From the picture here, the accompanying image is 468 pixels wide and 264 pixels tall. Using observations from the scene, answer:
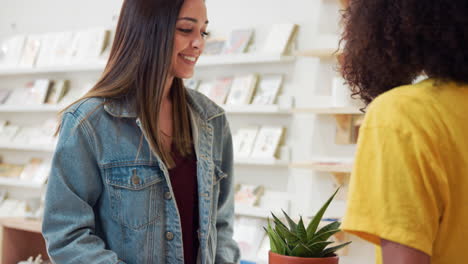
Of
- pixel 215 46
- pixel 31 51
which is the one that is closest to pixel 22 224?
pixel 215 46

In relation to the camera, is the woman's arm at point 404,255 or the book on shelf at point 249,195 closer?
the woman's arm at point 404,255

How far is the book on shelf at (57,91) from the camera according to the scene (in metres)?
4.96

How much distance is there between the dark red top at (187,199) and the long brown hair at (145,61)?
0.15 ft

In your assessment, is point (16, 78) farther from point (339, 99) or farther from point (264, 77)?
point (339, 99)

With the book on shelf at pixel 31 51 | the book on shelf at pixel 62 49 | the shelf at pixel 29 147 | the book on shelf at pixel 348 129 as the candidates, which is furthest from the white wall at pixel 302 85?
the book on shelf at pixel 31 51

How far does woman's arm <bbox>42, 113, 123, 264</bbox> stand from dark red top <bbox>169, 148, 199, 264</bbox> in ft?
0.72

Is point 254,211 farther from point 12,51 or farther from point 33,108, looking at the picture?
point 12,51

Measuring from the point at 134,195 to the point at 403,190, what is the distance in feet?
2.89

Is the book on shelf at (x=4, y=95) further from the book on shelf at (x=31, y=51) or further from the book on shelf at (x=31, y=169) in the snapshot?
the book on shelf at (x=31, y=169)

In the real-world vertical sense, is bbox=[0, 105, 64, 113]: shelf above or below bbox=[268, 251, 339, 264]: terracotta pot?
above

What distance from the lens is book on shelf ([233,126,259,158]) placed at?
401cm

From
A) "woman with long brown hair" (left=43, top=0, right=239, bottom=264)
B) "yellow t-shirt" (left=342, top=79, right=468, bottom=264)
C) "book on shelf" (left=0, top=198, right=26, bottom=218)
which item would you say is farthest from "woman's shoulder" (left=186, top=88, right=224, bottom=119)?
"book on shelf" (left=0, top=198, right=26, bottom=218)

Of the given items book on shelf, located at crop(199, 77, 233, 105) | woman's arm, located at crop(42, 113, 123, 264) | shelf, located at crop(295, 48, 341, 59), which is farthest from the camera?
book on shelf, located at crop(199, 77, 233, 105)

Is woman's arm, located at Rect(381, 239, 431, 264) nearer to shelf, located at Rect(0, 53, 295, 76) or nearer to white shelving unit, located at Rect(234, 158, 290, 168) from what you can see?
white shelving unit, located at Rect(234, 158, 290, 168)
